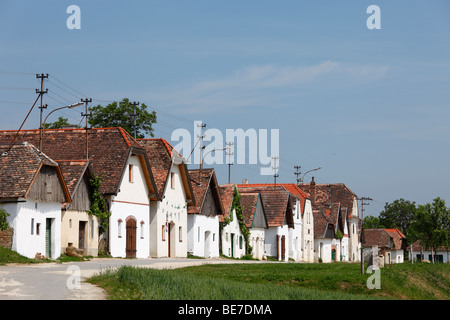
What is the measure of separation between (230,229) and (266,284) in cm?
3798

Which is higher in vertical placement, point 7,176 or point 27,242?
point 7,176

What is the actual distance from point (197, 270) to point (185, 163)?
23909mm

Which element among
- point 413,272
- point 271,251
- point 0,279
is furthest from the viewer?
point 271,251

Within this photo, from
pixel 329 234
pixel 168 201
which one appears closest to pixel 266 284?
pixel 168 201

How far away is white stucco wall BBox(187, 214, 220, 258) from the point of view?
195 ft

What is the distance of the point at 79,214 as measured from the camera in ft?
147

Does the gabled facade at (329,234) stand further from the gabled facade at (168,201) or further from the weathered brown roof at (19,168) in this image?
the weathered brown roof at (19,168)

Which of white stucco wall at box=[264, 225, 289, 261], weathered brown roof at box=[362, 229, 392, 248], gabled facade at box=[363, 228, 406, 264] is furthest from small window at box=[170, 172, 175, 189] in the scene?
weathered brown roof at box=[362, 229, 392, 248]

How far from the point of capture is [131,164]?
50.4m

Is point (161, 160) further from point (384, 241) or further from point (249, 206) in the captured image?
point (384, 241)

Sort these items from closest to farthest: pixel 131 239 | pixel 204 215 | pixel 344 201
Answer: pixel 131 239
pixel 204 215
pixel 344 201

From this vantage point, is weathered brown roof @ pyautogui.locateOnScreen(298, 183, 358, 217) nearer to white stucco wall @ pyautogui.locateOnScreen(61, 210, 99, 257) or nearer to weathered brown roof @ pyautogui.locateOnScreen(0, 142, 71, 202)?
white stucco wall @ pyautogui.locateOnScreen(61, 210, 99, 257)
